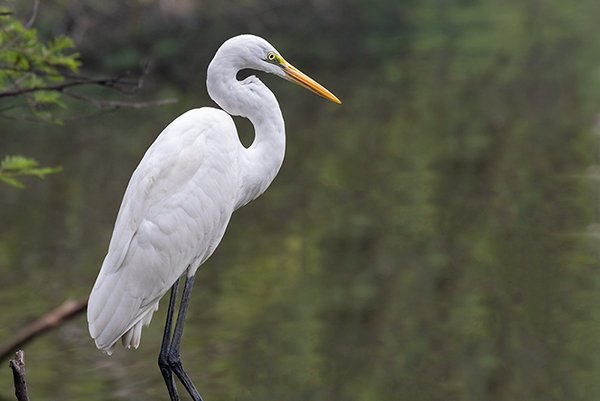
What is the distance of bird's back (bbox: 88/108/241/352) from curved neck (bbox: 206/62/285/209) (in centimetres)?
6

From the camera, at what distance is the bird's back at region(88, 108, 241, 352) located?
13.5ft

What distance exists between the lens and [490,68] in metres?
20.0

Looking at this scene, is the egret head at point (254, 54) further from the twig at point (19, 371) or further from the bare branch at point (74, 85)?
the twig at point (19, 371)

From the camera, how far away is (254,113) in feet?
13.8

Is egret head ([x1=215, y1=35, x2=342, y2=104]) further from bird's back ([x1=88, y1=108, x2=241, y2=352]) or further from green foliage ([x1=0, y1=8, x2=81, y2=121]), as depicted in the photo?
green foliage ([x1=0, y1=8, x2=81, y2=121])

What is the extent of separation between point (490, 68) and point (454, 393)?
13.2 metres

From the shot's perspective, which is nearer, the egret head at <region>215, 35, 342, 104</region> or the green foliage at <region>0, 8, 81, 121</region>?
the egret head at <region>215, 35, 342, 104</region>

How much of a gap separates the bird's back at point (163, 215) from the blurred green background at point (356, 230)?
5.14 feet

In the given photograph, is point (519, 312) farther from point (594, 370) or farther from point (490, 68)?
point (490, 68)

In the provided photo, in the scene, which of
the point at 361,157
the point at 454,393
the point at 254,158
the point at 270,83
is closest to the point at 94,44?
the point at 270,83

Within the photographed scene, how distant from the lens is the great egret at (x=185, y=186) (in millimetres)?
4133

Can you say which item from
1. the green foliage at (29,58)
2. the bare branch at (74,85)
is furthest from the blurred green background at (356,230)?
the bare branch at (74,85)

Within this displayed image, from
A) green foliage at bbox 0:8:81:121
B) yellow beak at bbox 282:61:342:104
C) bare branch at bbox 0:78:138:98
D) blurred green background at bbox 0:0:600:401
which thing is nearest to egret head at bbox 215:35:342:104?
yellow beak at bbox 282:61:342:104

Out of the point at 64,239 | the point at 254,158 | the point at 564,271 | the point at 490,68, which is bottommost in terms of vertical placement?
the point at 64,239
